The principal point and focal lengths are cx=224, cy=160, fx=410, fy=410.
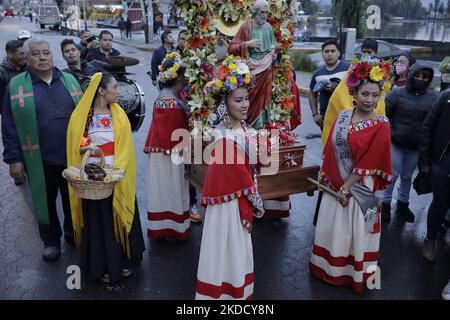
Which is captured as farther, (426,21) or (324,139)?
(426,21)

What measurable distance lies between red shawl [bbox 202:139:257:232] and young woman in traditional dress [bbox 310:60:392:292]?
1004mm

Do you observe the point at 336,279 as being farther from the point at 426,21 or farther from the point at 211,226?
the point at 426,21

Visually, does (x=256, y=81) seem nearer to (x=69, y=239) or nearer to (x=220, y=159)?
(x=220, y=159)

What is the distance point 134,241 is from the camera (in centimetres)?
393

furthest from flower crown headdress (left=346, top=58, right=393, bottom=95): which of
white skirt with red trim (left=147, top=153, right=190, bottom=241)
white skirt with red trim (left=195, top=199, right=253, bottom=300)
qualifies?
white skirt with red trim (left=147, top=153, right=190, bottom=241)

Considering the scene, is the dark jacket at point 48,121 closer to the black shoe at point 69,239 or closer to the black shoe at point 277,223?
the black shoe at point 69,239

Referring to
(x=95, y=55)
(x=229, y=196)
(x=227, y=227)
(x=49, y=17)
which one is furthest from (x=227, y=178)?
(x=49, y=17)

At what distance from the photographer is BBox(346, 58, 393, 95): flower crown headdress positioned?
11.3ft

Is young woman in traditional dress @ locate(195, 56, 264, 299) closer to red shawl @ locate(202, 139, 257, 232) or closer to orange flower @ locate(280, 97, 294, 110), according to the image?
red shawl @ locate(202, 139, 257, 232)

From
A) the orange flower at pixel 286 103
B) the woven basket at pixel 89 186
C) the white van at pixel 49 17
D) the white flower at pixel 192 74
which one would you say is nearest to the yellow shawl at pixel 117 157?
the woven basket at pixel 89 186

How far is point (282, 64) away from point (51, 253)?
3.19 metres
